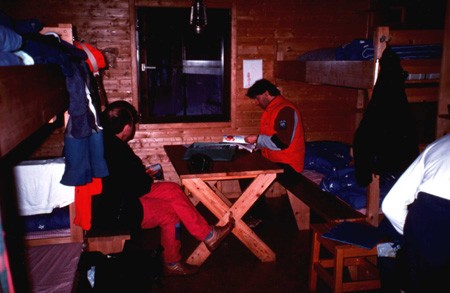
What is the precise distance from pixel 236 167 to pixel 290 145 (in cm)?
97

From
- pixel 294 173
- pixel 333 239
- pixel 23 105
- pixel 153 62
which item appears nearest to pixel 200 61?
pixel 153 62

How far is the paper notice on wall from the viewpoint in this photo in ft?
17.4

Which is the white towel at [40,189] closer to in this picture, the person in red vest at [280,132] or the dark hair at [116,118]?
the dark hair at [116,118]

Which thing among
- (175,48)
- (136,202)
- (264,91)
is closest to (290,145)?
(264,91)

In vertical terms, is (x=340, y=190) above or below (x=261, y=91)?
below

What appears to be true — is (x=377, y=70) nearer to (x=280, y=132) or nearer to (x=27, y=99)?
(x=280, y=132)

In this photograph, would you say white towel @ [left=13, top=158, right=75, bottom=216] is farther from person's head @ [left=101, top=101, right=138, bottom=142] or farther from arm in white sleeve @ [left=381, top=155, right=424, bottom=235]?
A: arm in white sleeve @ [left=381, top=155, right=424, bottom=235]

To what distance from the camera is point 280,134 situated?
4191 mm

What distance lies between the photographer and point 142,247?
3973mm

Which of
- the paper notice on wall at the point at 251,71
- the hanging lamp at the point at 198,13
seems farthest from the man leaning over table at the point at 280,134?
the hanging lamp at the point at 198,13

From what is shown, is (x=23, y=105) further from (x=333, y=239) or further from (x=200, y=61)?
(x=200, y=61)

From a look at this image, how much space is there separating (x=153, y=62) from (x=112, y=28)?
24.9 inches

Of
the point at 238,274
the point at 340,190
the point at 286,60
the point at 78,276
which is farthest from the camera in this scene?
the point at 286,60

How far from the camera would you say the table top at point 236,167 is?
3.28 m
